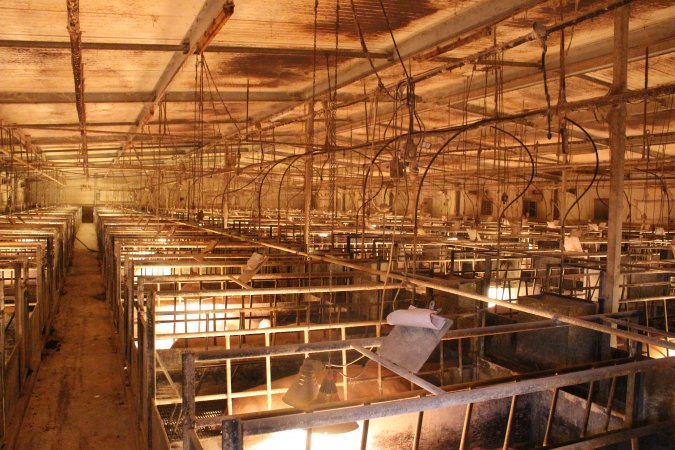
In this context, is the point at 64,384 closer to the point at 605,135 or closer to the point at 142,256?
the point at 142,256

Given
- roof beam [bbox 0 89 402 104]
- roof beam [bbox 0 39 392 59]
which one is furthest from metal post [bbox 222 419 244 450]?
roof beam [bbox 0 89 402 104]

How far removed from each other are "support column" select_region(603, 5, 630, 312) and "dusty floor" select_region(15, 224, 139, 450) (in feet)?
16.1

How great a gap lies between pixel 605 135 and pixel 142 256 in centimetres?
1134

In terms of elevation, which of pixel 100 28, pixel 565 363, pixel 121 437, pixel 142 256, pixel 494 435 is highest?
pixel 100 28

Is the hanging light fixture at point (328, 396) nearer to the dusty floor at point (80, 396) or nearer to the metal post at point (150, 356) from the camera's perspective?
the metal post at point (150, 356)

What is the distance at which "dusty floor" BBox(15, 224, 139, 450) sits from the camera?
570 centimetres

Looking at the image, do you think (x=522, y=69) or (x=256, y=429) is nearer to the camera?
(x=256, y=429)

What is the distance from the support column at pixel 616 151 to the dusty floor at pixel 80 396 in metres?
Result: 4.91

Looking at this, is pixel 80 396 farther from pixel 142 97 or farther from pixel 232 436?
pixel 232 436

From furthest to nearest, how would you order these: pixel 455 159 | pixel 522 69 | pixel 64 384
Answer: pixel 455 159
pixel 522 69
pixel 64 384

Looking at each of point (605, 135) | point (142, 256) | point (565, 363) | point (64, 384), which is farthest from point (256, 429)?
point (605, 135)

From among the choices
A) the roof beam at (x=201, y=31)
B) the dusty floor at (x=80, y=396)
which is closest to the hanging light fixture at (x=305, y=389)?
the roof beam at (x=201, y=31)

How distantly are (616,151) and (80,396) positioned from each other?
6719mm

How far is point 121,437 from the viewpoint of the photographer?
5.73 metres
